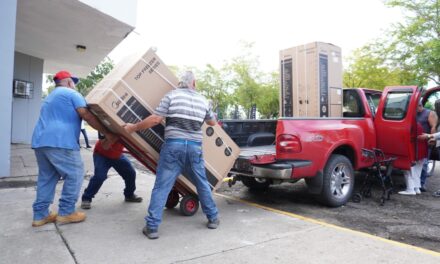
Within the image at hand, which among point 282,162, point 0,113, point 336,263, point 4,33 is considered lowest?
point 336,263

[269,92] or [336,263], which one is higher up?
[269,92]

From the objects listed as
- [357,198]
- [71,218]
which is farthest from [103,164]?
[357,198]

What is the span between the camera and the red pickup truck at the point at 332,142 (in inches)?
189

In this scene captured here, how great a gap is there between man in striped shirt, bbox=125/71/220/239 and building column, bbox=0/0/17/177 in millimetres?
4091

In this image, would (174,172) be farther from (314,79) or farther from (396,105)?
(396,105)

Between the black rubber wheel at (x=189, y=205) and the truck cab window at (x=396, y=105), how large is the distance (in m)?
3.67

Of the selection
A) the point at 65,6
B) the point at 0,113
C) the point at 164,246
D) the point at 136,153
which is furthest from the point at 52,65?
the point at 164,246

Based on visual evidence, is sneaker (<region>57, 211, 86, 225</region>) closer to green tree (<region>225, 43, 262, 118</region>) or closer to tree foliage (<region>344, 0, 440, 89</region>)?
tree foliage (<region>344, 0, 440, 89</region>)

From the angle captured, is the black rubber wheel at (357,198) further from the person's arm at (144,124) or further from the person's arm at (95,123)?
the person's arm at (95,123)

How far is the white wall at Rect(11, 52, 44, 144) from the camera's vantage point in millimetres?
13672

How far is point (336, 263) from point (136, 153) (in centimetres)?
268

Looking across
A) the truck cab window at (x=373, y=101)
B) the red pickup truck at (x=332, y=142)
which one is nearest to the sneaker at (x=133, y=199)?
the red pickup truck at (x=332, y=142)

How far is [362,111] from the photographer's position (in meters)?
6.25

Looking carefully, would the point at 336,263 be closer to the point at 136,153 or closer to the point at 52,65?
the point at 136,153
